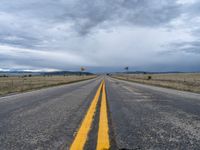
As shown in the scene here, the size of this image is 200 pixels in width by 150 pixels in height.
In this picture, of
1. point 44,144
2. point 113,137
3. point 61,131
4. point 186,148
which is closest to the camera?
point 186,148

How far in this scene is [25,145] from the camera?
282cm

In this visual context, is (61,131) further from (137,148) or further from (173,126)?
(173,126)

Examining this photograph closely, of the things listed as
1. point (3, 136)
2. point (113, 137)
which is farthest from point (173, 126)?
Answer: point (3, 136)

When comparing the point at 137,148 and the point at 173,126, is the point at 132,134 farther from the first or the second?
the point at 173,126

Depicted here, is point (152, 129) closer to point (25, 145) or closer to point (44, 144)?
point (44, 144)

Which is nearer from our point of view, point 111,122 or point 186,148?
point 186,148

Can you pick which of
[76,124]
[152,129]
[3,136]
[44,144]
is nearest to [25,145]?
[44,144]

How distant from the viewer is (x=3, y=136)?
10.7 feet

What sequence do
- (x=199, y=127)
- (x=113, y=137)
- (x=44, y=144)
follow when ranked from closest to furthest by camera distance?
(x=44, y=144)
(x=113, y=137)
(x=199, y=127)

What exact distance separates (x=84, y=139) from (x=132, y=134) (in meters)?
0.93

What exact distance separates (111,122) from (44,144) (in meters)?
1.83

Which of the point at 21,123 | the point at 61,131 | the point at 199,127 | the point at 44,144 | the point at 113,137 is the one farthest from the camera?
the point at 21,123

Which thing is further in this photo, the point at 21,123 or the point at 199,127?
the point at 21,123

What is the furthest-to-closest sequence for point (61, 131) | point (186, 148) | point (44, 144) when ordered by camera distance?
point (61, 131), point (44, 144), point (186, 148)
